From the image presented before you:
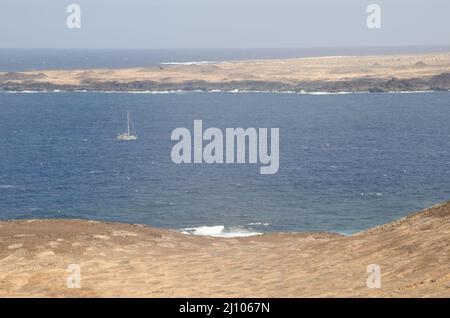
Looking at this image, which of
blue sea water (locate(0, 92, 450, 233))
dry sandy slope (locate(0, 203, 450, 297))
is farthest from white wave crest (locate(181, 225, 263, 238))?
dry sandy slope (locate(0, 203, 450, 297))

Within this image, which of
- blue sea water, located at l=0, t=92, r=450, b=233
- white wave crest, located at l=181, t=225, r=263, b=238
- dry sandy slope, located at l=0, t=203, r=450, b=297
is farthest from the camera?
blue sea water, located at l=0, t=92, r=450, b=233

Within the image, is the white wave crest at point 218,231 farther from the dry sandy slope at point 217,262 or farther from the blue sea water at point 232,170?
the dry sandy slope at point 217,262

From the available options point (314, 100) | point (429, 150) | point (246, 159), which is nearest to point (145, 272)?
point (246, 159)

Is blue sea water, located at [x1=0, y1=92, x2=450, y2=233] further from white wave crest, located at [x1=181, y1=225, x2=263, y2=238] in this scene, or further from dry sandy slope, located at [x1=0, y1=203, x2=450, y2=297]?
dry sandy slope, located at [x1=0, y1=203, x2=450, y2=297]

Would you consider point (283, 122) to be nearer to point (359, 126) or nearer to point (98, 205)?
point (359, 126)
